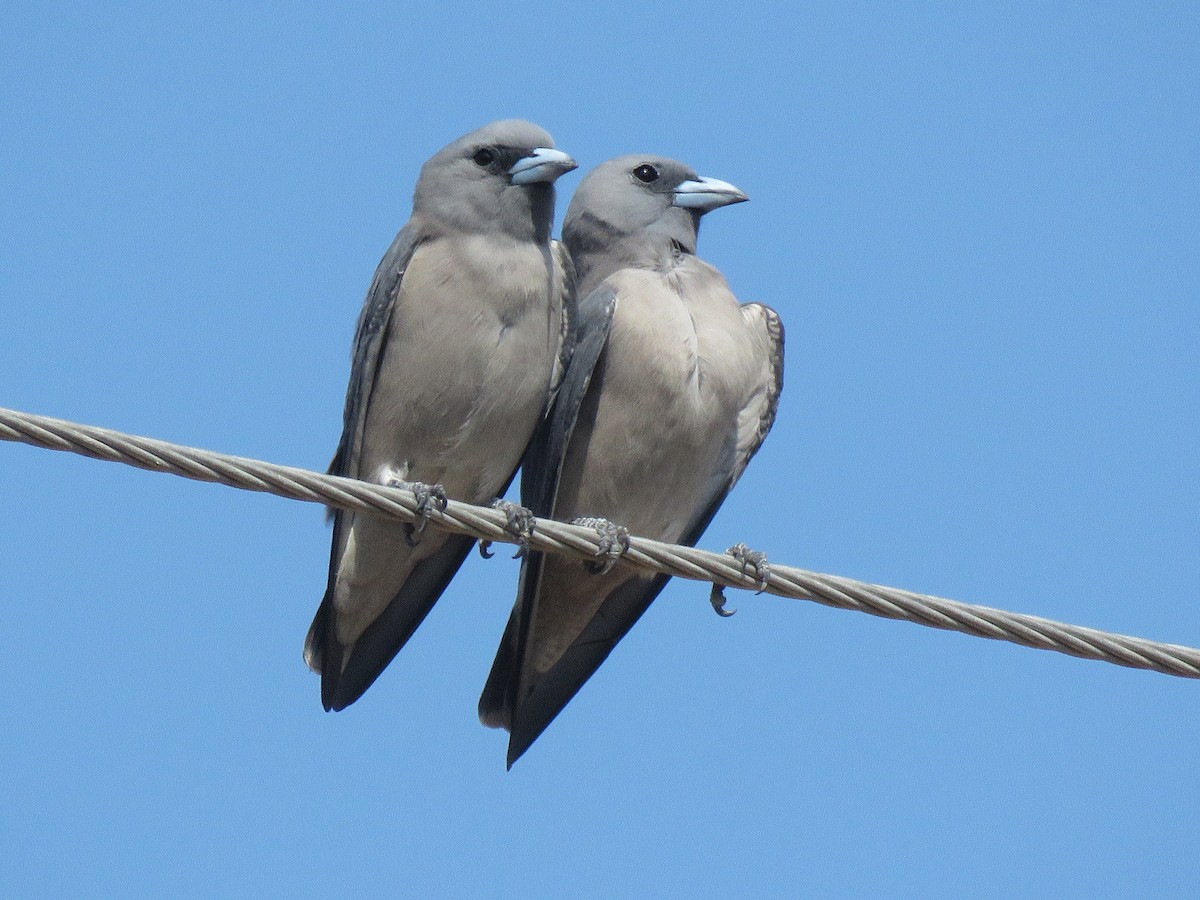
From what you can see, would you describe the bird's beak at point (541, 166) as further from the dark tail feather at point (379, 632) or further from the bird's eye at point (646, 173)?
the dark tail feather at point (379, 632)

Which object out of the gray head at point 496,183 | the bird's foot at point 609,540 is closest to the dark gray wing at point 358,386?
the gray head at point 496,183

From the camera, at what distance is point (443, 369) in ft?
24.4

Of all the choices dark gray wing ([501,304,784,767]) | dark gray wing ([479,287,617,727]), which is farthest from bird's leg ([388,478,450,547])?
dark gray wing ([501,304,784,767])

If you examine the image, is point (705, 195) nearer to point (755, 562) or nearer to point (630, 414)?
point (630, 414)

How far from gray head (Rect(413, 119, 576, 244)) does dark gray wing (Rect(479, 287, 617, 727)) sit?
49cm

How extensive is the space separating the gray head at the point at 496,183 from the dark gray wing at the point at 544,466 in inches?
19.3

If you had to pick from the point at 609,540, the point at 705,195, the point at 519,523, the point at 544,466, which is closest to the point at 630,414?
the point at 544,466

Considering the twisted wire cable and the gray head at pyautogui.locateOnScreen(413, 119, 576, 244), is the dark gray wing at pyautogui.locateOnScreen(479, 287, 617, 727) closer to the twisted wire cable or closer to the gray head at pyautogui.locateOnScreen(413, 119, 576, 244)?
the gray head at pyautogui.locateOnScreen(413, 119, 576, 244)

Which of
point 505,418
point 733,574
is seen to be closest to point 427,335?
point 505,418

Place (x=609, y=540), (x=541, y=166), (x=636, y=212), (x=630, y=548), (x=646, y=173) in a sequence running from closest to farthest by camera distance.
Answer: (x=630, y=548)
(x=609, y=540)
(x=541, y=166)
(x=636, y=212)
(x=646, y=173)

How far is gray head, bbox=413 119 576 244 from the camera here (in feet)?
25.3

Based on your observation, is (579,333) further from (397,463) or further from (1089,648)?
(1089,648)

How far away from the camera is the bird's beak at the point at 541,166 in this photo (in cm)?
770

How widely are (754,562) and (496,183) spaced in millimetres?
2326
